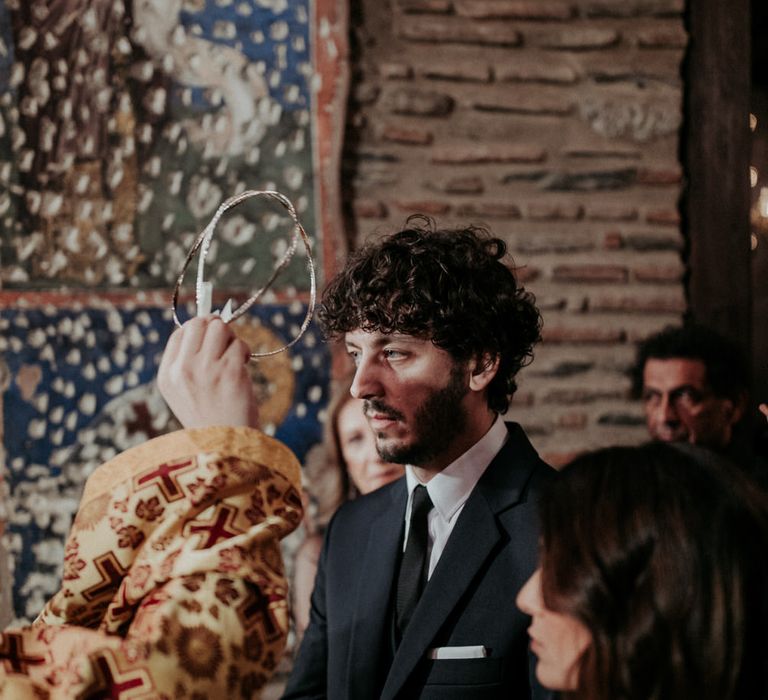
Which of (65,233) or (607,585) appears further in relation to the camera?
(65,233)

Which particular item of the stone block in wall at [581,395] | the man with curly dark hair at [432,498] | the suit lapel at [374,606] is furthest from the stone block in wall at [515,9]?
the suit lapel at [374,606]

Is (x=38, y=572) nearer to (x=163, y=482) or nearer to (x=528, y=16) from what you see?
(x=163, y=482)

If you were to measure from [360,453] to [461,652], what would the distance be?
160 cm

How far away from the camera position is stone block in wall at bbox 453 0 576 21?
3637 mm

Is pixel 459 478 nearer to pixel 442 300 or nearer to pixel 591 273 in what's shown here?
pixel 442 300

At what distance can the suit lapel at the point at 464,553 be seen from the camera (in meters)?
1.72

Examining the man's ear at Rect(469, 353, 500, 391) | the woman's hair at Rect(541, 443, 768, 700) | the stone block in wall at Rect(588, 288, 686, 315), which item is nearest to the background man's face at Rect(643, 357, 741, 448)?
the stone block in wall at Rect(588, 288, 686, 315)

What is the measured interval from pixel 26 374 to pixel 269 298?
90cm

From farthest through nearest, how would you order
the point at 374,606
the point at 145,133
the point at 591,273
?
the point at 591,273, the point at 145,133, the point at 374,606

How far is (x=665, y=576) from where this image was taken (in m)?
1.18

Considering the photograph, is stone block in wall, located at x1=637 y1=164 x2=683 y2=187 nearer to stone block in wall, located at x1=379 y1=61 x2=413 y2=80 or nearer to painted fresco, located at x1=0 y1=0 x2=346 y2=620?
stone block in wall, located at x1=379 y1=61 x2=413 y2=80

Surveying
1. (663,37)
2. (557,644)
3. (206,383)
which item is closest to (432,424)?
(557,644)

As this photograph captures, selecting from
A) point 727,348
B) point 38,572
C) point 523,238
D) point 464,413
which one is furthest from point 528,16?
point 38,572

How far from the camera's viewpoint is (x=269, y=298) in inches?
137
